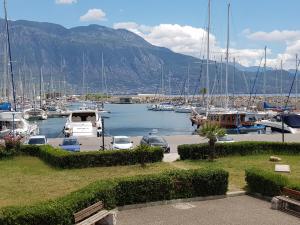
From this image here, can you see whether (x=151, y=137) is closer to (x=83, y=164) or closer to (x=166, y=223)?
(x=83, y=164)

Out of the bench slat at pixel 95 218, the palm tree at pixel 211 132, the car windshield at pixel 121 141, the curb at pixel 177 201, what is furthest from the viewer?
the car windshield at pixel 121 141

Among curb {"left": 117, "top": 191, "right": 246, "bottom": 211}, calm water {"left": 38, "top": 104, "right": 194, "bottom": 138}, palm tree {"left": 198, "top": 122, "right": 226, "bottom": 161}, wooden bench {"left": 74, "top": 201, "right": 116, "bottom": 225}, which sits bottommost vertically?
calm water {"left": 38, "top": 104, "right": 194, "bottom": 138}

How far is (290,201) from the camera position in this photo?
655 inches

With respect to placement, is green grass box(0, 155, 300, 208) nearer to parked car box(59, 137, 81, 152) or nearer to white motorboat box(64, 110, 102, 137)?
parked car box(59, 137, 81, 152)

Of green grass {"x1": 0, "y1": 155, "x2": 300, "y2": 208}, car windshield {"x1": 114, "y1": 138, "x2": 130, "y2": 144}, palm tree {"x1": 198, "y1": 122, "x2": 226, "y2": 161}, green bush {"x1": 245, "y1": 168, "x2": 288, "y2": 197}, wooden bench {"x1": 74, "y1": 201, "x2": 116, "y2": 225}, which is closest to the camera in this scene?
wooden bench {"x1": 74, "y1": 201, "x2": 116, "y2": 225}

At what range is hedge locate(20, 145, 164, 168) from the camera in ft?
87.5

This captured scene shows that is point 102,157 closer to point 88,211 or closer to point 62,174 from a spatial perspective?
point 62,174

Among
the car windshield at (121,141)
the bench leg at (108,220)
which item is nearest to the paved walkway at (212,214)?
the bench leg at (108,220)

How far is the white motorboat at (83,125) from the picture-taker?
49.0 m

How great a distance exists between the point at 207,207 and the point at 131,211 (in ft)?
9.75

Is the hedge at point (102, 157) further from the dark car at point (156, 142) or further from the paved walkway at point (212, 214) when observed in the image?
the paved walkway at point (212, 214)

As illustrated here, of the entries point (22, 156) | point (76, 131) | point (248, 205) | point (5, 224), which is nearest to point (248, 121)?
point (76, 131)

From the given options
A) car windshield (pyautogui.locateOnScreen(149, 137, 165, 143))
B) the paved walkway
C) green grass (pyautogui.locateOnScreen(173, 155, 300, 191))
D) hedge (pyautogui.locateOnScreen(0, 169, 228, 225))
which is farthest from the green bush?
car windshield (pyautogui.locateOnScreen(149, 137, 165, 143))

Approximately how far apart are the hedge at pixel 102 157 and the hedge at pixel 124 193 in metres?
7.70
